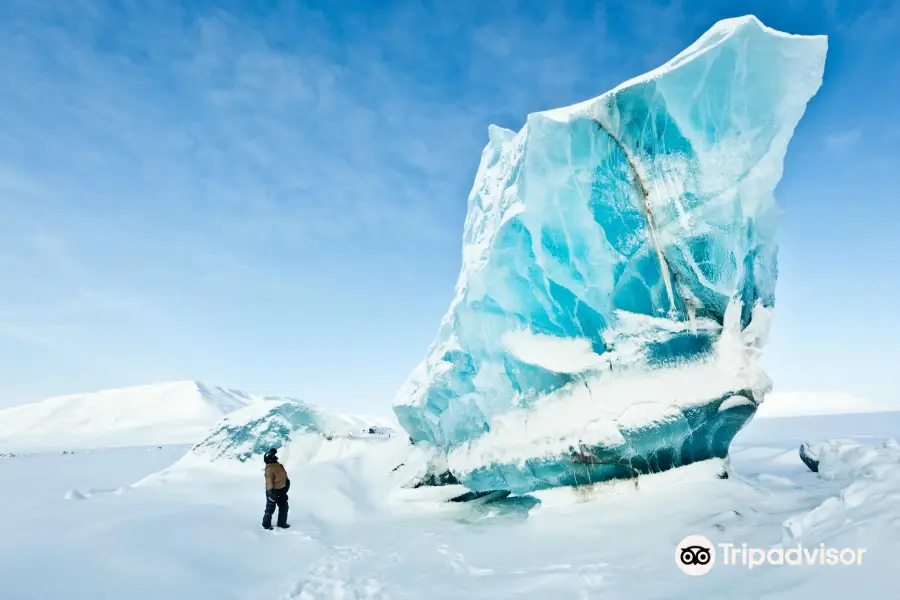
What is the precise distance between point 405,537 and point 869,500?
5.03 metres

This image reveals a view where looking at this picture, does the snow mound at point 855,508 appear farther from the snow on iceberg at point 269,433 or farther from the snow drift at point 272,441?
the snow on iceberg at point 269,433

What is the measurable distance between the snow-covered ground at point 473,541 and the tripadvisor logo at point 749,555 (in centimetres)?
8

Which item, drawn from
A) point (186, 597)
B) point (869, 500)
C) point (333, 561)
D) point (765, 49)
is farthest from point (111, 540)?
point (765, 49)

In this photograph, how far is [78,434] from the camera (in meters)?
58.8

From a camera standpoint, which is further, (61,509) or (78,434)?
(78,434)

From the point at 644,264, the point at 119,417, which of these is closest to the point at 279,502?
the point at 644,264

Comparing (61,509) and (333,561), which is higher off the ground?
(61,509)

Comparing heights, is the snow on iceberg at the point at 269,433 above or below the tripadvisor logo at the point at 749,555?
above

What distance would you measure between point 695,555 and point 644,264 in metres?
4.09

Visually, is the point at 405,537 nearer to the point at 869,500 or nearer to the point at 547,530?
the point at 547,530

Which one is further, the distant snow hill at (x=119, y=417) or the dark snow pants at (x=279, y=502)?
the distant snow hill at (x=119, y=417)

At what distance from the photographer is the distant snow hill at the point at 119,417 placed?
53281mm

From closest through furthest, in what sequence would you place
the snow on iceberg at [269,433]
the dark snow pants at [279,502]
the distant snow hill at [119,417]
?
1. the dark snow pants at [279,502]
2. the snow on iceberg at [269,433]
3. the distant snow hill at [119,417]

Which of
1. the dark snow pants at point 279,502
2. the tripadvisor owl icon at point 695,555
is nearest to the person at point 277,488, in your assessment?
the dark snow pants at point 279,502
